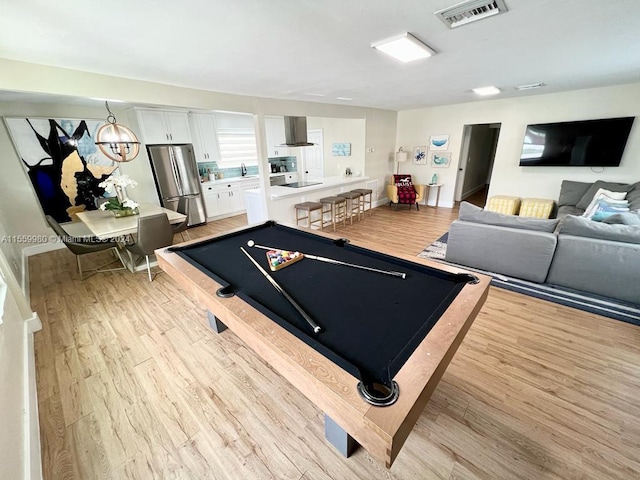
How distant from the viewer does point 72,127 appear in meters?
4.25

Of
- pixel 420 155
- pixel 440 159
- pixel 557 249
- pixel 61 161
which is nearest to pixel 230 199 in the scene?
pixel 61 161

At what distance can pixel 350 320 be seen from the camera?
1.20 meters

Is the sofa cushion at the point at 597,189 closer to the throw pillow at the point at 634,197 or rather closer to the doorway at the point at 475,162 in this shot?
the throw pillow at the point at 634,197

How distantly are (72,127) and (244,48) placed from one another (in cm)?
433

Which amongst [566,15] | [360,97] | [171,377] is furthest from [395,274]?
[360,97]

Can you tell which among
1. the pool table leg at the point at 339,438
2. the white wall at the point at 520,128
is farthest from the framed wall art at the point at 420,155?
the pool table leg at the point at 339,438

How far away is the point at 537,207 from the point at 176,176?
741 cm

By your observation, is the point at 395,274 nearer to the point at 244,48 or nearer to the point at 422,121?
the point at 244,48

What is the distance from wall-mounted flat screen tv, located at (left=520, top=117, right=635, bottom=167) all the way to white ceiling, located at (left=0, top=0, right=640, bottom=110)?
1635 millimetres

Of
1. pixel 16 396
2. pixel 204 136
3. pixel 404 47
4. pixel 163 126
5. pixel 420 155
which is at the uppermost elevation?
pixel 404 47

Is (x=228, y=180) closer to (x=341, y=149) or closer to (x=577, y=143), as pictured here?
(x=341, y=149)

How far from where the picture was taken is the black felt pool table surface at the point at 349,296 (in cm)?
102

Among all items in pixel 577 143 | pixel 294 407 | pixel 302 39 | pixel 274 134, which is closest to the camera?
pixel 294 407

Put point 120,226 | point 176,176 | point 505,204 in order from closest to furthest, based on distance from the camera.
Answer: point 120,226 < point 505,204 < point 176,176
